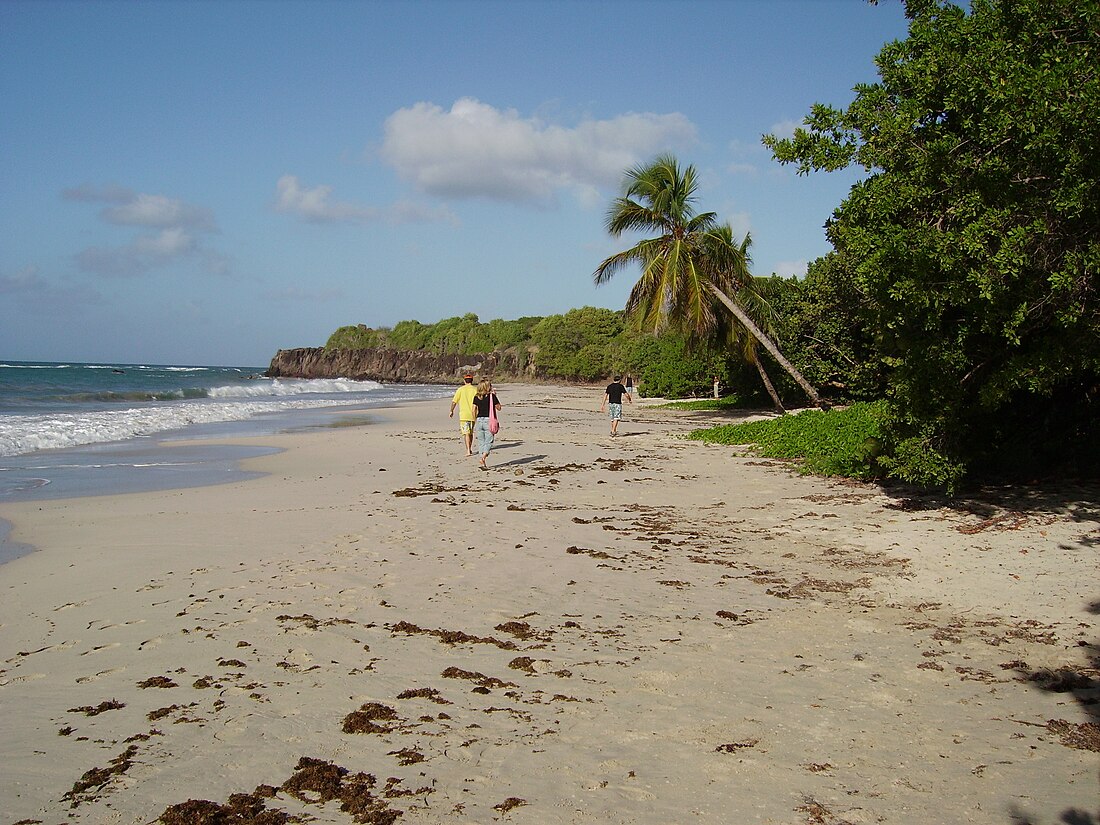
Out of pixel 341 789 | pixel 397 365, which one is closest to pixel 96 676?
pixel 341 789

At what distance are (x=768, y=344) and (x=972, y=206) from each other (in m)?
15.0

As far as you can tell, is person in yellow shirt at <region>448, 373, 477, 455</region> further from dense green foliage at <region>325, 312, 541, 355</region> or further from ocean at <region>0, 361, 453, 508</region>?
dense green foliage at <region>325, 312, 541, 355</region>

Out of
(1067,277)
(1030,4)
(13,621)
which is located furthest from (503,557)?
(1030,4)

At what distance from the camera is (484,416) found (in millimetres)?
14555

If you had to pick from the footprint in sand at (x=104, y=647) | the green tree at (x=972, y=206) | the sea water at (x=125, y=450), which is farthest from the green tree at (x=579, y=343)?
the footprint in sand at (x=104, y=647)

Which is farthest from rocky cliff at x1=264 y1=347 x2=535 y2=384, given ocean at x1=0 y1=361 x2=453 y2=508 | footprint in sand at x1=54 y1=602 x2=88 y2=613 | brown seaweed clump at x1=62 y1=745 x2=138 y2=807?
brown seaweed clump at x1=62 y1=745 x2=138 y2=807

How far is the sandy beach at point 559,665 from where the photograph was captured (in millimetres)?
3430

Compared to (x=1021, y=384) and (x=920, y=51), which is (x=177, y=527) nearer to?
(x=1021, y=384)

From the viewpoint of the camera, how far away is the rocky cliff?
3888 inches

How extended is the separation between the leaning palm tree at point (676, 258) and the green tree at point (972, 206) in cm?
1460

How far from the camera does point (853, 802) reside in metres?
3.36

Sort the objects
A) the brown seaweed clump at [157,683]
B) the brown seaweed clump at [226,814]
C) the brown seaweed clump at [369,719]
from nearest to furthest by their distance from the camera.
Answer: the brown seaweed clump at [226,814] < the brown seaweed clump at [369,719] < the brown seaweed clump at [157,683]

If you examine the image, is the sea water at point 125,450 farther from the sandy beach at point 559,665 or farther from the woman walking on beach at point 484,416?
the woman walking on beach at point 484,416

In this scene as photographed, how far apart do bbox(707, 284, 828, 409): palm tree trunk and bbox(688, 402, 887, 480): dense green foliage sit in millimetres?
3840
